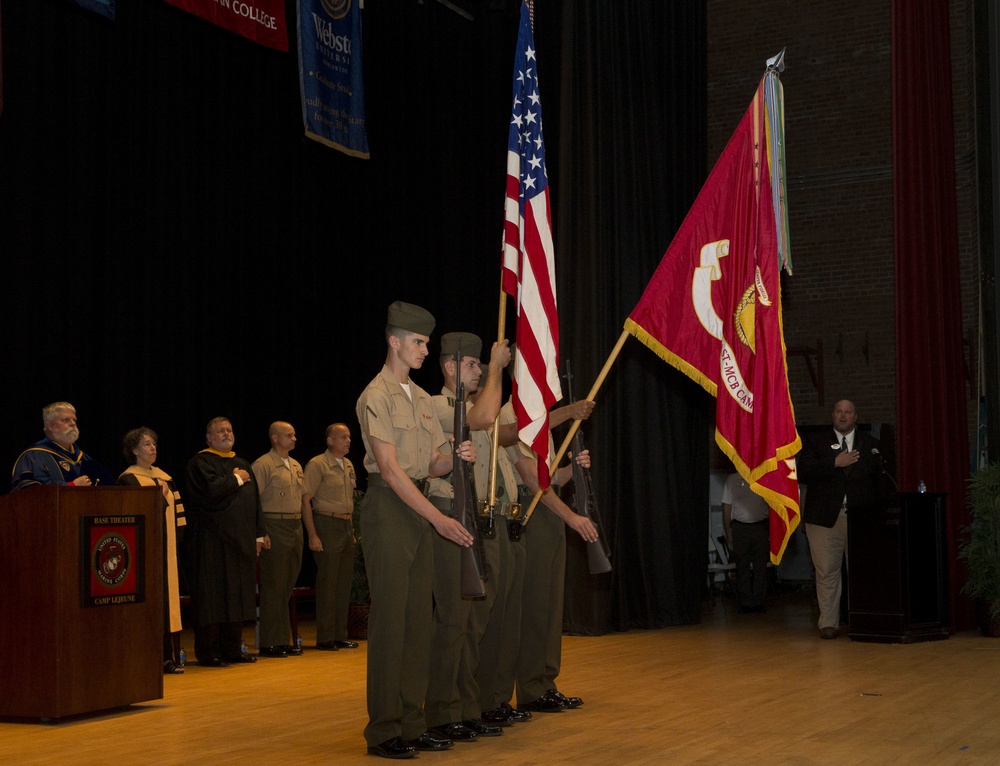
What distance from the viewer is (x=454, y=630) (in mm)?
4621

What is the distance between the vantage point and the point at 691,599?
9.86 metres

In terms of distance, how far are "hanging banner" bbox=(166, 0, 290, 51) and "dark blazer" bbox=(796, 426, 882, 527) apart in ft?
15.9

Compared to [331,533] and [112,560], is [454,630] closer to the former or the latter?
[112,560]

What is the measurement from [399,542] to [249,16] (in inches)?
222

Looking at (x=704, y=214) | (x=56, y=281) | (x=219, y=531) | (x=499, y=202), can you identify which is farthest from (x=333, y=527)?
(x=499, y=202)

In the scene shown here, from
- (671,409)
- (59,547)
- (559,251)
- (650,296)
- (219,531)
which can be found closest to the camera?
(59,547)

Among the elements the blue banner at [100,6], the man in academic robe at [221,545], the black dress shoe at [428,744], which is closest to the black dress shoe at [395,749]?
the black dress shoe at [428,744]

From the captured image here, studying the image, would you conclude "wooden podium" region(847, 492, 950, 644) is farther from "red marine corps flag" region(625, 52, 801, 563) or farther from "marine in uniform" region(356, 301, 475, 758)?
"marine in uniform" region(356, 301, 475, 758)

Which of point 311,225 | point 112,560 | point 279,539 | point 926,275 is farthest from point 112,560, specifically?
point 926,275

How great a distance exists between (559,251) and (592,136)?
96 cm

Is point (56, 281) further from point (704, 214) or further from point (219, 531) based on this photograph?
point (704, 214)

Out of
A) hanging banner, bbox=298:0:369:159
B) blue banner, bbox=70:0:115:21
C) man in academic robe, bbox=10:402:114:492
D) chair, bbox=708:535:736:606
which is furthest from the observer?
chair, bbox=708:535:736:606

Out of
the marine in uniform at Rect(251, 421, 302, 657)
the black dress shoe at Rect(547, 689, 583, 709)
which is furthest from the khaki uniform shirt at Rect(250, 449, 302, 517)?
the black dress shoe at Rect(547, 689, 583, 709)

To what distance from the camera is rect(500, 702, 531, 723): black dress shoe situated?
16.4 ft
